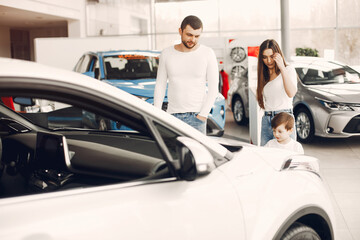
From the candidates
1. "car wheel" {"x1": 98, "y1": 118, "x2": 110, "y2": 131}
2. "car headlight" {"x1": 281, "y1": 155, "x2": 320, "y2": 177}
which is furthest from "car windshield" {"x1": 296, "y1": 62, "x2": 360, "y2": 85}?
"car headlight" {"x1": 281, "y1": 155, "x2": 320, "y2": 177}

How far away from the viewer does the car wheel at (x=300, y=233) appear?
2676 mm

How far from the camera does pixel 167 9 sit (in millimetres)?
23344

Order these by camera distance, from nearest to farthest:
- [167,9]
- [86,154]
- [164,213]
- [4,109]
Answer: [164,213] → [86,154] → [4,109] → [167,9]

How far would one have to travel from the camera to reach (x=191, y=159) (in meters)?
2.15

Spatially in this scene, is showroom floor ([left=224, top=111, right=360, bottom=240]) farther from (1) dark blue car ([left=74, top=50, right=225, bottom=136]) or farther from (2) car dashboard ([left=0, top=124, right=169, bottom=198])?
(2) car dashboard ([left=0, top=124, right=169, bottom=198])

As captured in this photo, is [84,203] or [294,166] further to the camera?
[294,166]

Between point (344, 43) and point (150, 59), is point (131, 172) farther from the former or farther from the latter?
point (344, 43)

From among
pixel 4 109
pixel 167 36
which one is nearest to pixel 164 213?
pixel 4 109

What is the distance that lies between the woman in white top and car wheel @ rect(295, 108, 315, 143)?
453 centimetres

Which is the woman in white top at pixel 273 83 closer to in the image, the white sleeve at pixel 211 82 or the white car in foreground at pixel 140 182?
the white sleeve at pixel 211 82

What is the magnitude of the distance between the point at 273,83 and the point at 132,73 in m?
4.91

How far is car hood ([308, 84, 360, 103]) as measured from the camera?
29.2ft

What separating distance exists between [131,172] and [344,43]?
20453mm

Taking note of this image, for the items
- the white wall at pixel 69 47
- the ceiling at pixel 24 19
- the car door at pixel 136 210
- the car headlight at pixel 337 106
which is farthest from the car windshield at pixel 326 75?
the ceiling at pixel 24 19
